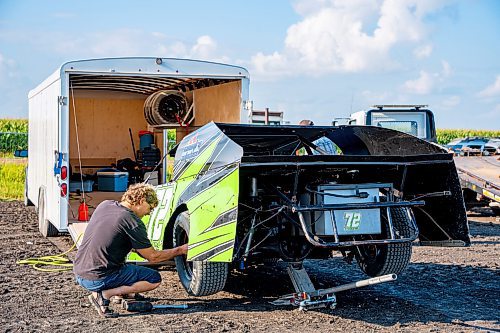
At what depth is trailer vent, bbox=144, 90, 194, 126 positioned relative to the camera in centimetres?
1372

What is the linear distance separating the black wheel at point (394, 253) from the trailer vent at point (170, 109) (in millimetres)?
6282

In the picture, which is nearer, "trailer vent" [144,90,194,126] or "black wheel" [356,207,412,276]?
"black wheel" [356,207,412,276]

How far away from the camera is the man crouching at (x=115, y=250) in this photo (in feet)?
23.0

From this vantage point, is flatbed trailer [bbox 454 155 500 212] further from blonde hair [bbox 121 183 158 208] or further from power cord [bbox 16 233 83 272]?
blonde hair [bbox 121 183 158 208]

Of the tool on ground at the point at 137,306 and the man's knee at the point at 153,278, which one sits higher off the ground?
the man's knee at the point at 153,278

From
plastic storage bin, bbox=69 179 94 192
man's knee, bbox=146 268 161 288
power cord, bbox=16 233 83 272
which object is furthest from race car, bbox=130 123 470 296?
plastic storage bin, bbox=69 179 94 192

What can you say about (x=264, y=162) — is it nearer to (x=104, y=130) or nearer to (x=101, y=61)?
(x=101, y=61)

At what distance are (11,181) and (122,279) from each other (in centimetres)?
1808

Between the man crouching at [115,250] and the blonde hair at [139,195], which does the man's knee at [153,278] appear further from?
the blonde hair at [139,195]

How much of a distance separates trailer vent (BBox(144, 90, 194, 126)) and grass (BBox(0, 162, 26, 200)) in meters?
9.72

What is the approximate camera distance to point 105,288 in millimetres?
7125

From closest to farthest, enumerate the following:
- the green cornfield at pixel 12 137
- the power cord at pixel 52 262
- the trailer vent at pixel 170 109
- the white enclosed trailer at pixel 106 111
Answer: the power cord at pixel 52 262, the white enclosed trailer at pixel 106 111, the trailer vent at pixel 170 109, the green cornfield at pixel 12 137

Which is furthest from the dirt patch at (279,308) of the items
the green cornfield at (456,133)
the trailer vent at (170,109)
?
the green cornfield at (456,133)

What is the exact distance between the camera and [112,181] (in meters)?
14.3
